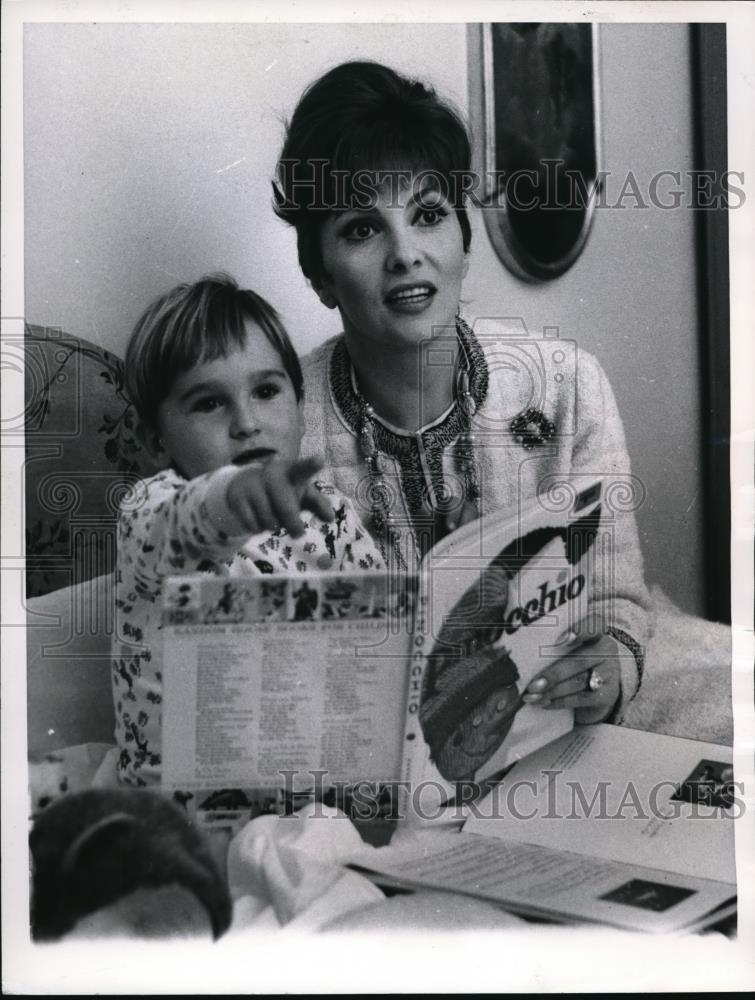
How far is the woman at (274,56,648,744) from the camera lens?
1226 millimetres

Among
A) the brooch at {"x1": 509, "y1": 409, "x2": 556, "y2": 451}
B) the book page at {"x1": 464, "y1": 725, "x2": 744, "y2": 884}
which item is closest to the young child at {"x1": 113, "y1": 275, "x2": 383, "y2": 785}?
the brooch at {"x1": 509, "y1": 409, "x2": 556, "y2": 451}

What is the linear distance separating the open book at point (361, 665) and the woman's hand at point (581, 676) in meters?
0.03

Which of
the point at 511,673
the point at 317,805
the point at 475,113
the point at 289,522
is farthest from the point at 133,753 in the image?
the point at 475,113

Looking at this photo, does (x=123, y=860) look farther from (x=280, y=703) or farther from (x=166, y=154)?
(x=166, y=154)

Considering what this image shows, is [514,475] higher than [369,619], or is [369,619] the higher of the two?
[514,475]

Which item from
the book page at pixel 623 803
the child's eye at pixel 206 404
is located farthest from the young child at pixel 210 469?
the book page at pixel 623 803

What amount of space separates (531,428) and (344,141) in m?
0.41

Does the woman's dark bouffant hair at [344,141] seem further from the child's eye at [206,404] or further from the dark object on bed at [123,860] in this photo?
the dark object on bed at [123,860]

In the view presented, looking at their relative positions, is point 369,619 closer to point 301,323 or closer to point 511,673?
point 511,673

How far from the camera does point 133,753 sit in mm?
1226

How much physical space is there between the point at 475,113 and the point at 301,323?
0.33m

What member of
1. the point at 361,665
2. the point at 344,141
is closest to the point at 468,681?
the point at 361,665

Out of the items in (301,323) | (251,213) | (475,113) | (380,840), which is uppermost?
(475,113)

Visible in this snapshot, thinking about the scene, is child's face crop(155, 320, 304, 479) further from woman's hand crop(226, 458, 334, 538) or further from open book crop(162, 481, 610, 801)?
open book crop(162, 481, 610, 801)
